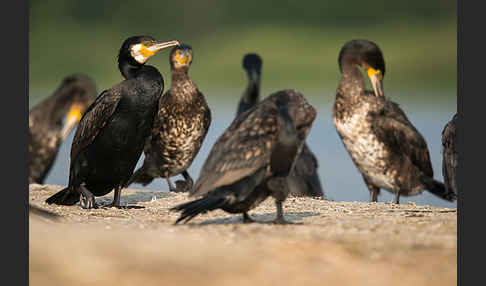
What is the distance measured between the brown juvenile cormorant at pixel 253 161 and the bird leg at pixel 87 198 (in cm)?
255

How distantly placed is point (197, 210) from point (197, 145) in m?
4.41

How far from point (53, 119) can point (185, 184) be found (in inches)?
184

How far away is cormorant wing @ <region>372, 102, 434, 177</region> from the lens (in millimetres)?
9453

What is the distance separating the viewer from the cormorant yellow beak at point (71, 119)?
14337 millimetres

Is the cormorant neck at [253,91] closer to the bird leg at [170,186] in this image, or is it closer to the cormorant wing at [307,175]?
the cormorant wing at [307,175]

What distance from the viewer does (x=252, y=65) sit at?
12.9 m

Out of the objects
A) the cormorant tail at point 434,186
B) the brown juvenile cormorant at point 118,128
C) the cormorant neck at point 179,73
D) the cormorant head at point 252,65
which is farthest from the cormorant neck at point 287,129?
the cormorant head at point 252,65

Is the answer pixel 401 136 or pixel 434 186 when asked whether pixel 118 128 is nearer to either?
pixel 401 136

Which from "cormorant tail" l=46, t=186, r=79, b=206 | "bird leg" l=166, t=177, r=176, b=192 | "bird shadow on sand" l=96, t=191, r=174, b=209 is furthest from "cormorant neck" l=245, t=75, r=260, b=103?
Result: "cormorant tail" l=46, t=186, r=79, b=206

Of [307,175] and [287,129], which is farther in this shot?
[307,175]

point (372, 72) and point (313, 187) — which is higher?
point (372, 72)

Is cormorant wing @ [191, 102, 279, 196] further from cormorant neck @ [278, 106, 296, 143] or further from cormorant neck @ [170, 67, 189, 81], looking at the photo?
cormorant neck @ [170, 67, 189, 81]

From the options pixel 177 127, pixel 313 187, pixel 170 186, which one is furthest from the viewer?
pixel 313 187

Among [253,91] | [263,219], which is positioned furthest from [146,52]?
[253,91]
